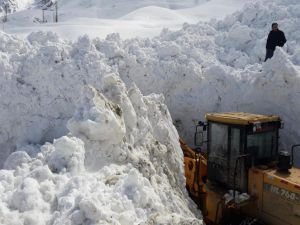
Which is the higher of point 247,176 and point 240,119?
point 240,119

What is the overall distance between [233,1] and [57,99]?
23.9 metres

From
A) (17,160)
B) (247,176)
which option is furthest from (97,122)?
(247,176)

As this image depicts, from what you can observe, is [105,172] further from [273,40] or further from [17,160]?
[273,40]

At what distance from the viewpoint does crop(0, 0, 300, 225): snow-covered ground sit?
188 inches

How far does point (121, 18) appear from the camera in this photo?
2642 centimetres

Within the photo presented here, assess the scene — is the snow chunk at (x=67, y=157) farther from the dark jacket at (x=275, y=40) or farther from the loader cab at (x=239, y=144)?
the dark jacket at (x=275, y=40)

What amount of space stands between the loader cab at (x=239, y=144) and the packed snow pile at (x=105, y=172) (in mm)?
627

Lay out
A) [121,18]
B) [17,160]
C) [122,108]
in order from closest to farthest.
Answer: [17,160], [122,108], [121,18]

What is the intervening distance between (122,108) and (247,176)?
6.53 feet

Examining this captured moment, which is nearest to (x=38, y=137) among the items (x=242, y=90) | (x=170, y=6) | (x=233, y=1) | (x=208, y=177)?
(x=208, y=177)

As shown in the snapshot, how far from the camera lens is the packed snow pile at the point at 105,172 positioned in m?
4.49

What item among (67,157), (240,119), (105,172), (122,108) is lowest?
(105,172)

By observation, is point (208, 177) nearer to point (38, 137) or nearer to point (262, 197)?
point (262, 197)

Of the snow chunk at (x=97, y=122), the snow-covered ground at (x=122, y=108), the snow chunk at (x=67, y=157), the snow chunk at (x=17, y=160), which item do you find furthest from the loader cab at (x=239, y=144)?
the snow chunk at (x=17, y=160)
